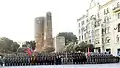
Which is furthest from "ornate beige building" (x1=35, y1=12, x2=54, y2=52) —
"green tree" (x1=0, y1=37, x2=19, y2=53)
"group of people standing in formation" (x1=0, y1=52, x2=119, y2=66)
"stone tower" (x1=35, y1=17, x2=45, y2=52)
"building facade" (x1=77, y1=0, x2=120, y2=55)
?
"green tree" (x1=0, y1=37, x2=19, y2=53)

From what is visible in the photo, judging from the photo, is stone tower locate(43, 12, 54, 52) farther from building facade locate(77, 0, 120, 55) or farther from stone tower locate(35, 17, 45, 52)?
building facade locate(77, 0, 120, 55)

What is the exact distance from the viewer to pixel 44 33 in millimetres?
40219

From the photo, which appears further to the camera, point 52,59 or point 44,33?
point 44,33

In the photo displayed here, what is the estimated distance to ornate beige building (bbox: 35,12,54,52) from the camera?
3950 cm

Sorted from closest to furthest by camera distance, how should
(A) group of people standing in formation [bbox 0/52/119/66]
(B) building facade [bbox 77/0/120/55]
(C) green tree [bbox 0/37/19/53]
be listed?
(A) group of people standing in formation [bbox 0/52/119/66] → (B) building facade [bbox 77/0/120/55] → (C) green tree [bbox 0/37/19/53]

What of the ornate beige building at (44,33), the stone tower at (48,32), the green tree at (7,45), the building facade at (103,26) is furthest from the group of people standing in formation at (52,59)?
the green tree at (7,45)

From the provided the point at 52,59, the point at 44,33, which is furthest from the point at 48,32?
the point at 52,59

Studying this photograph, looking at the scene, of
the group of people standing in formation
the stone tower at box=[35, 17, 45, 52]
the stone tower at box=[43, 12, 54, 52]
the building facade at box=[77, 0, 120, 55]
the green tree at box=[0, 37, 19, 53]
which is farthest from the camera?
the green tree at box=[0, 37, 19, 53]

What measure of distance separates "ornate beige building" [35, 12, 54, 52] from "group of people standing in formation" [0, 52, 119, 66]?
27.8 feet

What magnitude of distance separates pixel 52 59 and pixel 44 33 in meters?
10.3

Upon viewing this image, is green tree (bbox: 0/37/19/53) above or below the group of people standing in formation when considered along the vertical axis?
above

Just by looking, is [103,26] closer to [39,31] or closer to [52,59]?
[39,31]

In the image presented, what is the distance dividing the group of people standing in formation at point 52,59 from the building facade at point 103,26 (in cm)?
1618

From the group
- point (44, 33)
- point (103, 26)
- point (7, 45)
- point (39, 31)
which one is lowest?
point (7, 45)
